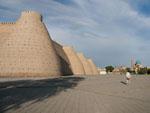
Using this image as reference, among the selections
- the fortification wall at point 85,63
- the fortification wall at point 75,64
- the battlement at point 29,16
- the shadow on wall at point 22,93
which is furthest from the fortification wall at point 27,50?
the fortification wall at point 85,63

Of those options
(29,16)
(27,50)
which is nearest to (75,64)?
(29,16)

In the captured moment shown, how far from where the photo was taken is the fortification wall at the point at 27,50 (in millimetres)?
35997

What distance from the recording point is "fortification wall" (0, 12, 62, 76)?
118ft

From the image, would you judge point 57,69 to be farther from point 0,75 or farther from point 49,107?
point 49,107

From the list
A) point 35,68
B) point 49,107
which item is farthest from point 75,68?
point 49,107

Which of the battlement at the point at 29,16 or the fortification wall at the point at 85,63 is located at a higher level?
the battlement at the point at 29,16

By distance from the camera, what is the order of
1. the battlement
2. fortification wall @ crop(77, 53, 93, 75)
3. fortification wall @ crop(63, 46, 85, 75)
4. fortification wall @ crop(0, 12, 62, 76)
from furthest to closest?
fortification wall @ crop(77, 53, 93, 75) < fortification wall @ crop(63, 46, 85, 75) < the battlement < fortification wall @ crop(0, 12, 62, 76)

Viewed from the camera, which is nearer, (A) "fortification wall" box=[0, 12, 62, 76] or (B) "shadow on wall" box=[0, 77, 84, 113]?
(B) "shadow on wall" box=[0, 77, 84, 113]

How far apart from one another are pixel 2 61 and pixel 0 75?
224cm

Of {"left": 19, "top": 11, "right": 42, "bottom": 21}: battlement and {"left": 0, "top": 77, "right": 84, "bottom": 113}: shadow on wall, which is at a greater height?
{"left": 19, "top": 11, "right": 42, "bottom": 21}: battlement

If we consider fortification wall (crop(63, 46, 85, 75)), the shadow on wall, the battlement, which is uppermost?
the battlement

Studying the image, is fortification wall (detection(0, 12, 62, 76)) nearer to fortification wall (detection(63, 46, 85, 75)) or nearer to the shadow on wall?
the shadow on wall

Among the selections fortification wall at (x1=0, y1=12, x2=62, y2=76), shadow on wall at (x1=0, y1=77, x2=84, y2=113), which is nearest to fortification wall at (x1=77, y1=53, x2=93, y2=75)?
fortification wall at (x1=0, y1=12, x2=62, y2=76)

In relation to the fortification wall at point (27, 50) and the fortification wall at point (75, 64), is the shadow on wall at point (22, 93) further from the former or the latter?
the fortification wall at point (75, 64)
